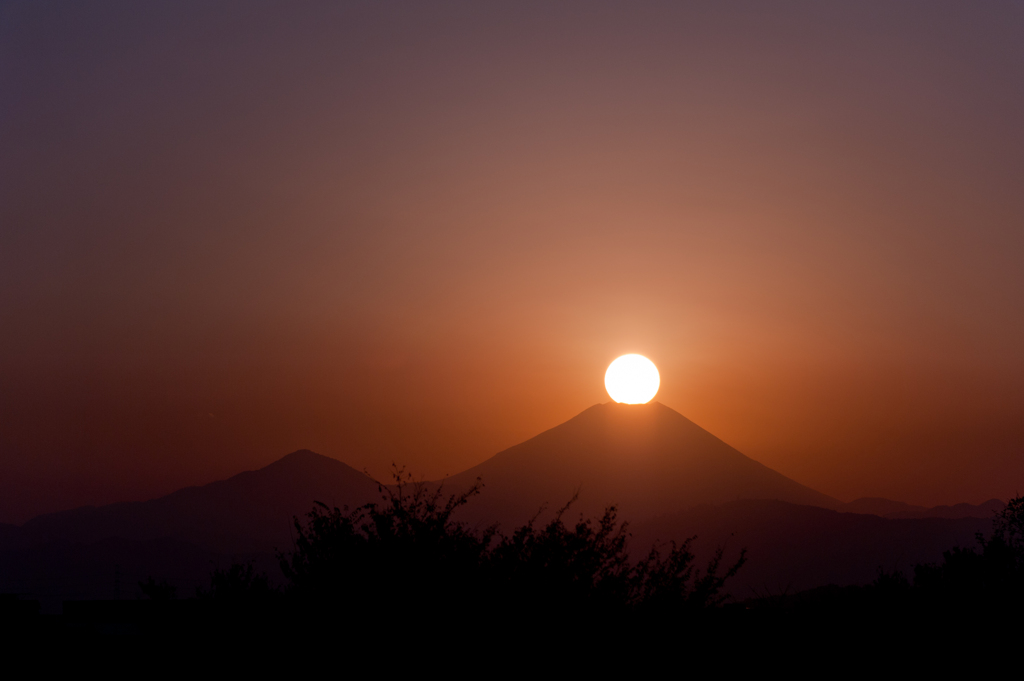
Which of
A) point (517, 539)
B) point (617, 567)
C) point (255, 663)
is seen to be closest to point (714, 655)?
point (617, 567)

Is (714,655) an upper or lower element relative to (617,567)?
lower

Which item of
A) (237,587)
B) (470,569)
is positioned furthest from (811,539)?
(237,587)

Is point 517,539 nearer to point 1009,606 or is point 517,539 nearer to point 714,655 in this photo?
point 714,655

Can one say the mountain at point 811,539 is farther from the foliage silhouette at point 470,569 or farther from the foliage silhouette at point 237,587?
the foliage silhouette at point 237,587

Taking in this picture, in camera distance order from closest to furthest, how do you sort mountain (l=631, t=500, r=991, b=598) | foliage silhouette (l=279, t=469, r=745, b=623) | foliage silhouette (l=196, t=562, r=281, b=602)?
foliage silhouette (l=279, t=469, r=745, b=623), foliage silhouette (l=196, t=562, r=281, b=602), mountain (l=631, t=500, r=991, b=598)

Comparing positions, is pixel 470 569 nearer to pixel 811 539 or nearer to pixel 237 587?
pixel 237 587

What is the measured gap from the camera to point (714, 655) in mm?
8047

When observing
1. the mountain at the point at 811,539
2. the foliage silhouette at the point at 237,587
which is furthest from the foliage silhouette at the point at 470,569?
the mountain at the point at 811,539

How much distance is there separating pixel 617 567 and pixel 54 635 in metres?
5.73

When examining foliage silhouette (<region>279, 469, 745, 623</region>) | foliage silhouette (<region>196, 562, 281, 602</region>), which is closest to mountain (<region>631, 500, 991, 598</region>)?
foliage silhouette (<region>279, 469, 745, 623</region>)

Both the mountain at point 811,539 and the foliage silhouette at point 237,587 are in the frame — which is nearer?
the foliage silhouette at point 237,587

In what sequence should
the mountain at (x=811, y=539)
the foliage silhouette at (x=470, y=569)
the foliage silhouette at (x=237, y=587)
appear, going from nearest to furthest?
the foliage silhouette at (x=470, y=569)
the foliage silhouette at (x=237, y=587)
the mountain at (x=811, y=539)

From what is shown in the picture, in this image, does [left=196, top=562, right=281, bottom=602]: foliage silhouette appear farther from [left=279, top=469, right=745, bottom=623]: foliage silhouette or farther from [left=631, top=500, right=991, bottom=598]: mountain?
[left=631, top=500, right=991, bottom=598]: mountain

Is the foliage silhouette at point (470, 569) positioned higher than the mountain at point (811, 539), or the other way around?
the foliage silhouette at point (470, 569)
